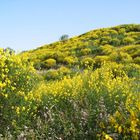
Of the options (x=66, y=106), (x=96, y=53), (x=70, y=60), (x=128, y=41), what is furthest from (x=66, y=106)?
(x=128, y=41)

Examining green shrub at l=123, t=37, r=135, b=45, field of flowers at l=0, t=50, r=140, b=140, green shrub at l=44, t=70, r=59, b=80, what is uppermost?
green shrub at l=123, t=37, r=135, b=45

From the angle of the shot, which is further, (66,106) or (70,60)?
(70,60)

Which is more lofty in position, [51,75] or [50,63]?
[50,63]

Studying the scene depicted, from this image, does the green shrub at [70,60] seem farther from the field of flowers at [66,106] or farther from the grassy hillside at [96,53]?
the field of flowers at [66,106]

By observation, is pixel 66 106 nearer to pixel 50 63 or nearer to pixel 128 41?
pixel 50 63

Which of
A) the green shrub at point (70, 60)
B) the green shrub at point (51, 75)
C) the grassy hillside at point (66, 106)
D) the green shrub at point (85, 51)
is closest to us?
the grassy hillside at point (66, 106)

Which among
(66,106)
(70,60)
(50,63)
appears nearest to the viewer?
(66,106)

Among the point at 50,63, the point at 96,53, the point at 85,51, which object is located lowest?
the point at 50,63

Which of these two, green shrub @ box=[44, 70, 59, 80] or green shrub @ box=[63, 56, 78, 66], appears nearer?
green shrub @ box=[44, 70, 59, 80]

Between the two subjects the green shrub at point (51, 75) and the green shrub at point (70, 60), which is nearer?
the green shrub at point (51, 75)

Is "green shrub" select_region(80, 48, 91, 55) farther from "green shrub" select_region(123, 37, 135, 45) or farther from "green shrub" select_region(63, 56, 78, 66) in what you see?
"green shrub" select_region(123, 37, 135, 45)

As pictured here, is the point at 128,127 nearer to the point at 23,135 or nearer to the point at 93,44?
the point at 23,135

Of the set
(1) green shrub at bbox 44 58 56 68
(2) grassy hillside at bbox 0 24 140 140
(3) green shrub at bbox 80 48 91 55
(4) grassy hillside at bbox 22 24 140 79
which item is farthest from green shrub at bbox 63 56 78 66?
(2) grassy hillside at bbox 0 24 140 140

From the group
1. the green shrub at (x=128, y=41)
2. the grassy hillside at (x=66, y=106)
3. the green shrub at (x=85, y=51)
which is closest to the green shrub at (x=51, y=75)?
the green shrub at (x=85, y=51)
